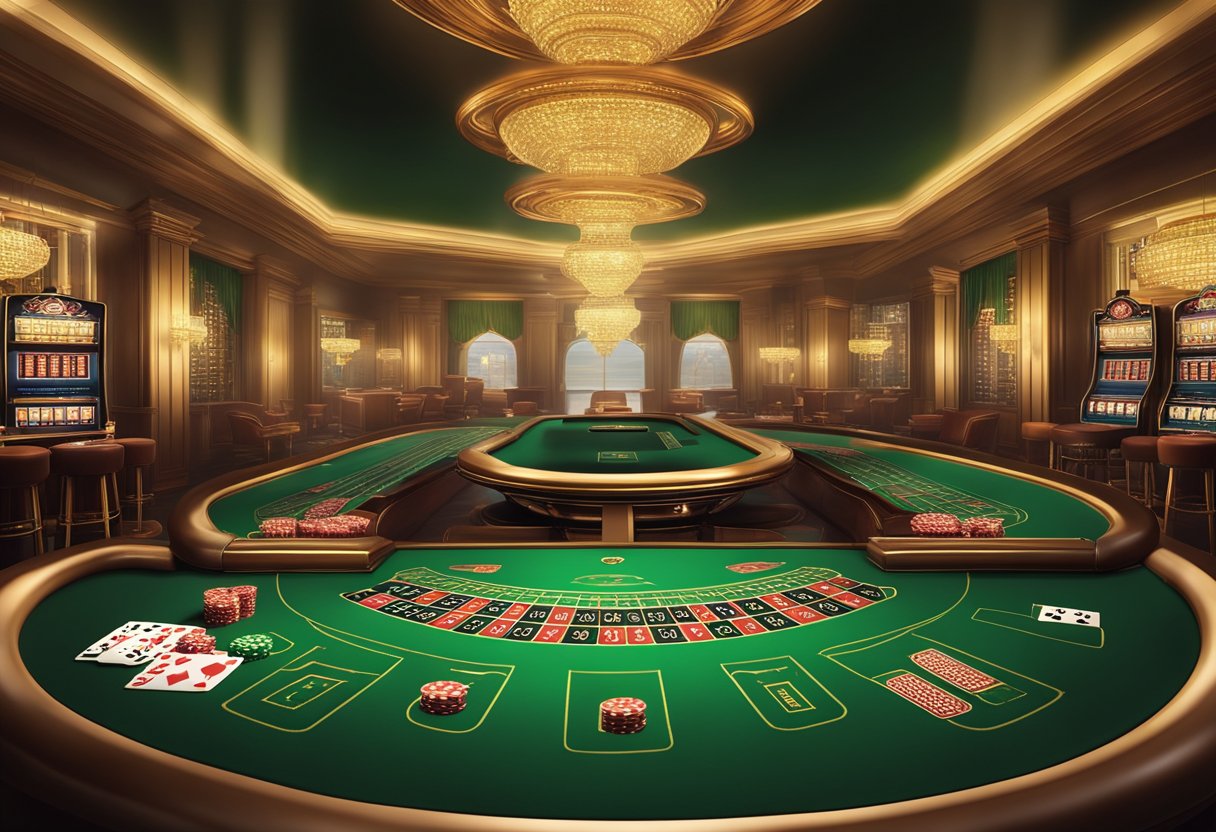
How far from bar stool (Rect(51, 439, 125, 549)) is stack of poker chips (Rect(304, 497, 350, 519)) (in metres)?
2.63

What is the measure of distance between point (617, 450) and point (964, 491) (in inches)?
66.1

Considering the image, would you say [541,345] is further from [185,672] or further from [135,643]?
[185,672]

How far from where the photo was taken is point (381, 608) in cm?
146

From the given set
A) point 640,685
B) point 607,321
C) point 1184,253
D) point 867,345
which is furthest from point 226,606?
point 867,345

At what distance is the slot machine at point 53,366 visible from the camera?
16.9 ft

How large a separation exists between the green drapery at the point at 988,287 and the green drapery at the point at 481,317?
845cm

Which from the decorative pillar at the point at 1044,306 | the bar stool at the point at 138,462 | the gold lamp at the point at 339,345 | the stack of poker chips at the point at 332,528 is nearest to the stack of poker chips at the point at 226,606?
the stack of poker chips at the point at 332,528

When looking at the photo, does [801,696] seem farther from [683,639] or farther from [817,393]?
[817,393]

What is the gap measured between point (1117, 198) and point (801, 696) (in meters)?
7.23

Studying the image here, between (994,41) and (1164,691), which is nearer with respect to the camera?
(1164,691)

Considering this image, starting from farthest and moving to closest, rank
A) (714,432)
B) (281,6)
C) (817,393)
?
(817,393) < (714,432) < (281,6)

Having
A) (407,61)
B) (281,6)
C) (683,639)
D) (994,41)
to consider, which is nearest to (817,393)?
(994,41)

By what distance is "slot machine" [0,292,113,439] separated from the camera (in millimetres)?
5156

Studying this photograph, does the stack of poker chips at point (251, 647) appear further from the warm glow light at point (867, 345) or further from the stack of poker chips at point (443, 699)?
the warm glow light at point (867, 345)
